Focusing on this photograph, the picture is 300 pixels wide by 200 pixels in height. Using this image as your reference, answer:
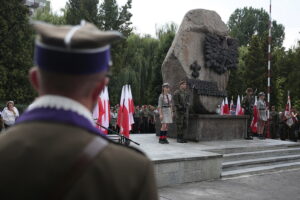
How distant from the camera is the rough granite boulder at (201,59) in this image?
37.5 feet

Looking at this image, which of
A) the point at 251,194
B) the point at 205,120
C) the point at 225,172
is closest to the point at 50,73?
the point at 251,194

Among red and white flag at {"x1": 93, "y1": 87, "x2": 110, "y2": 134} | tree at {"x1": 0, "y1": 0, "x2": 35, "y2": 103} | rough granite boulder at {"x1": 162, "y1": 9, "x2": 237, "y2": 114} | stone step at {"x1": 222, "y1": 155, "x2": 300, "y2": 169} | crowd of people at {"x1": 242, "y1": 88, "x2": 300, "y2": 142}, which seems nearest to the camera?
red and white flag at {"x1": 93, "y1": 87, "x2": 110, "y2": 134}

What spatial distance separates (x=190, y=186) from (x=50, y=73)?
5977mm

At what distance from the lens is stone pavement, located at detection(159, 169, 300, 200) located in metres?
6.21

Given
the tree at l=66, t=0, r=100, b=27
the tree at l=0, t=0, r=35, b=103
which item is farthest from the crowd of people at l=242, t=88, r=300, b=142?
the tree at l=66, t=0, r=100, b=27

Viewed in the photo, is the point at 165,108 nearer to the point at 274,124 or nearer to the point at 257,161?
the point at 257,161

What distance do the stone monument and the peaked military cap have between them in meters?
9.54

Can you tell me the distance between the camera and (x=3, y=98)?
21188 millimetres

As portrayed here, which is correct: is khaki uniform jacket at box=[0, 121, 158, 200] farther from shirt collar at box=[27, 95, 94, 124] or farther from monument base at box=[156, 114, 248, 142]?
monument base at box=[156, 114, 248, 142]

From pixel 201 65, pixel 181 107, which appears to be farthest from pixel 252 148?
pixel 201 65

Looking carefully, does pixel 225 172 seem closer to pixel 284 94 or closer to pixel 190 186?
pixel 190 186

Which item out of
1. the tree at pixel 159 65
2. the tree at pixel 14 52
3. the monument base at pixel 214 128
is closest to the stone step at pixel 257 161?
the monument base at pixel 214 128

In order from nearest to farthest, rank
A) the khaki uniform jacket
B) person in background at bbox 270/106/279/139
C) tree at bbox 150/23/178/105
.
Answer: the khaki uniform jacket → person in background at bbox 270/106/279/139 → tree at bbox 150/23/178/105

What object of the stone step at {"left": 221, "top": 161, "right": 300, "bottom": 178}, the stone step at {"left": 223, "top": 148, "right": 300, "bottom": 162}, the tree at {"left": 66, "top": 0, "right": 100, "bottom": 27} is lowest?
the stone step at {"left": 221, "top": 161, "right": 300, "bottom": 178}
